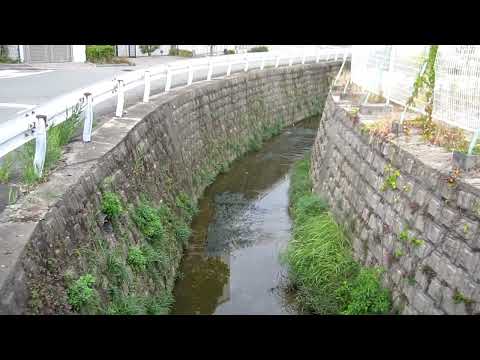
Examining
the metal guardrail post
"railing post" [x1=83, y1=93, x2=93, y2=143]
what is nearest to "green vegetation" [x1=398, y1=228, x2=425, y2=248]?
the metal guardrail post

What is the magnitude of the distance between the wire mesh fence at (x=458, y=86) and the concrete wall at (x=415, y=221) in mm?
464

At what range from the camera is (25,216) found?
188 inches

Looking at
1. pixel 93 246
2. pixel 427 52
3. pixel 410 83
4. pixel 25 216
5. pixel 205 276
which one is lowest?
pixel 205 276

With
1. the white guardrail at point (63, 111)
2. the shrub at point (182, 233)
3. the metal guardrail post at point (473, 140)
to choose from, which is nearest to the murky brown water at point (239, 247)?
the shrub at point (182, 233)

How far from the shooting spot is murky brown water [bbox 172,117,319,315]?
7750 millimetres

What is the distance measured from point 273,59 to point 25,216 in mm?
18515

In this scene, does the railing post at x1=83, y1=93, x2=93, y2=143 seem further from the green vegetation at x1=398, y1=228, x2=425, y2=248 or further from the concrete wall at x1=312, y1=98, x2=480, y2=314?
the green vegetation at x1=398, y1=228, x2=425, y2=248

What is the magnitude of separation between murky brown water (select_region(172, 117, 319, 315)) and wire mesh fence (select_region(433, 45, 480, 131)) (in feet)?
11.3

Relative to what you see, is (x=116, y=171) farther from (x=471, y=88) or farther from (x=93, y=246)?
(x=471, y=88)

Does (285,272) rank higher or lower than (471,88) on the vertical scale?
lower

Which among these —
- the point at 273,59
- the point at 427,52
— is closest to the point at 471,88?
the point at 427,52

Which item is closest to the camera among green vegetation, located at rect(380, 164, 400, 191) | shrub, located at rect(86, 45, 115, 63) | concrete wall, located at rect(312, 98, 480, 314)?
concrete wall, located at rect(312, 98, 480, 314)

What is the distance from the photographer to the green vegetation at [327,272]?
6.33m

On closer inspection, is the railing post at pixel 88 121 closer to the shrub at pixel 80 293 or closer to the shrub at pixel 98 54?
the shrub at pixel 80 293
